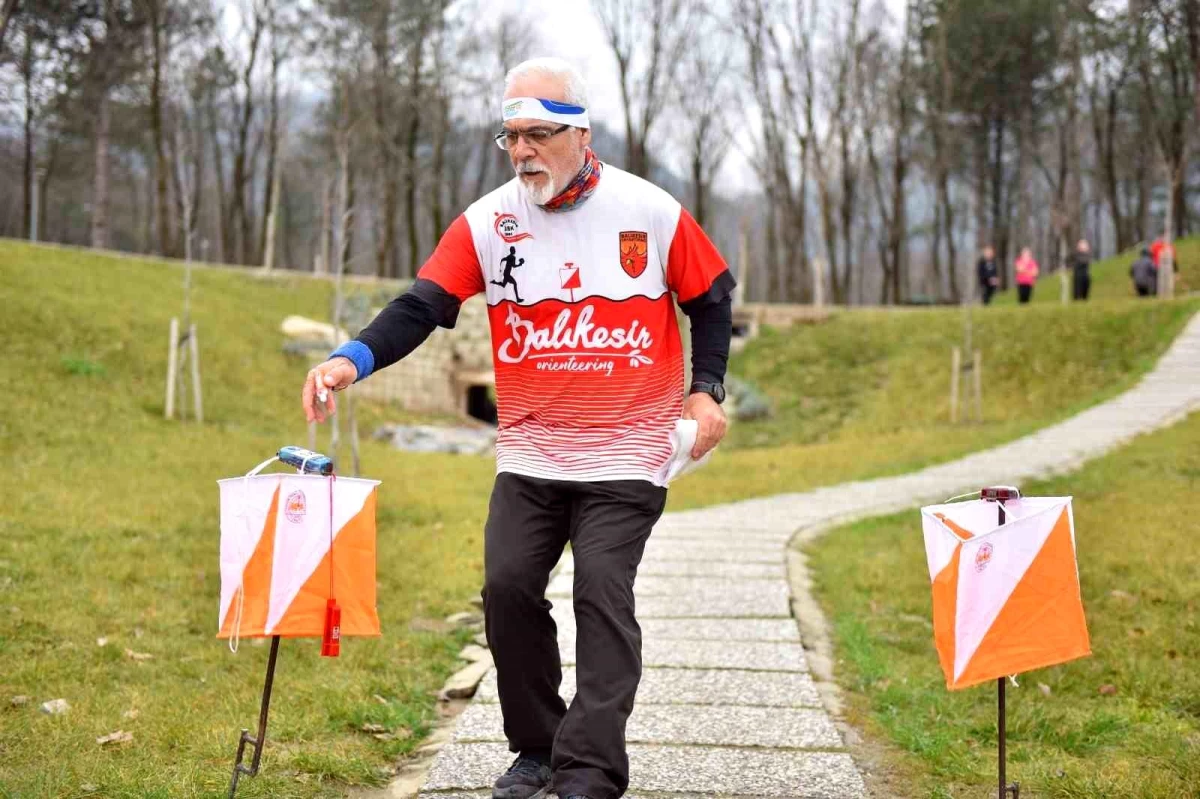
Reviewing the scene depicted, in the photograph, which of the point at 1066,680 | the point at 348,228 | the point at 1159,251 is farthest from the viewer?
the point at 1159,251

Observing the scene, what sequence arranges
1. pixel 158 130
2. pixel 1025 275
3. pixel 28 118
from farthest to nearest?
pixel 28 118, pixel 158 130, pixel 1025 275

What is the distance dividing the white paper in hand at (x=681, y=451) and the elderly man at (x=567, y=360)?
16 millimetres

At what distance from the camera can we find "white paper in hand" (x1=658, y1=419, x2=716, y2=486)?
3521mm

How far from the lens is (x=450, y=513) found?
10938mm

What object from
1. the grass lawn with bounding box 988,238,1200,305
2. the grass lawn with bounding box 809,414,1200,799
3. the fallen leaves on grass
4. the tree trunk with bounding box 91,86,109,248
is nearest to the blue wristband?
the fallen leaves on grass

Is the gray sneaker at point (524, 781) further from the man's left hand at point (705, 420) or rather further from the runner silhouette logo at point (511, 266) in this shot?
the runner silhouette logo at point (511, 266)

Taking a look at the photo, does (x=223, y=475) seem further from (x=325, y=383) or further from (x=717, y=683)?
(x=325, y=383)

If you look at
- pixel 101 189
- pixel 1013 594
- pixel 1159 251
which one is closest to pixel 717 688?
pixel 1013 594

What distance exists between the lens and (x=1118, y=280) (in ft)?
113

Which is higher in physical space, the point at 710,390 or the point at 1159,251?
the point at 1159,251

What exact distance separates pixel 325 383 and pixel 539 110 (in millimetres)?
994

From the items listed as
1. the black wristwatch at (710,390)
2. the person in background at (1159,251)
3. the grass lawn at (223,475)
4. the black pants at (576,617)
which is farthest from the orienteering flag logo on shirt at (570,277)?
the person in background at (1159,251)

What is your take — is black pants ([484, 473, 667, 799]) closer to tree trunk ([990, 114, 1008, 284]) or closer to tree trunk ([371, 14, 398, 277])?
tree trunk ([371, 14, 398, 277])

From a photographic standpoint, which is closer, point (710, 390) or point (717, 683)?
point (710, 390)
